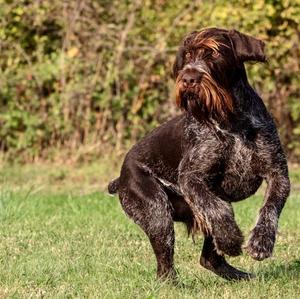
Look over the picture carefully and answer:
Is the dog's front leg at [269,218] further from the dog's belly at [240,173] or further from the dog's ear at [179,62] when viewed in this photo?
the dog's ear at [179,62]

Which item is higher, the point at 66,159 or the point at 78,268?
the point at 78,268

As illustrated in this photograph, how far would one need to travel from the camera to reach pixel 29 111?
634 inches

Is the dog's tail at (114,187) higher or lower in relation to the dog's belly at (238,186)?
lower

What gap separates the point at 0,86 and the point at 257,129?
957 centimetres

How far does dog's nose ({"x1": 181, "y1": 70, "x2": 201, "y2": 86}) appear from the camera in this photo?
6.30 metres

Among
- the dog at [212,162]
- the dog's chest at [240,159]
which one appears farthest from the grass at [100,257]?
the dog's chest at [240,159]

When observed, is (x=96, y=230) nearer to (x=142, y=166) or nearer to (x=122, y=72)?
(x=142, y=166)

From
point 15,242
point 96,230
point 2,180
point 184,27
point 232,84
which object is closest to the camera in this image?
point 232,84

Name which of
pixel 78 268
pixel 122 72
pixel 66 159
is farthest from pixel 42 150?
pixel 78 268

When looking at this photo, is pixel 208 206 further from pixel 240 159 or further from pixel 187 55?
pixel 187 55

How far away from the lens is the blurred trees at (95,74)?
51.3ft

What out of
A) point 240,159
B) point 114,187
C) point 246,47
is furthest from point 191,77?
point 114,187

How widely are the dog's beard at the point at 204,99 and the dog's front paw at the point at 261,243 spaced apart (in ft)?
2.66

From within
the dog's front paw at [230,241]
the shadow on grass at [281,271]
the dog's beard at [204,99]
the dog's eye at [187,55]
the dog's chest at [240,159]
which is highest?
the dog's eye at [187,55]
